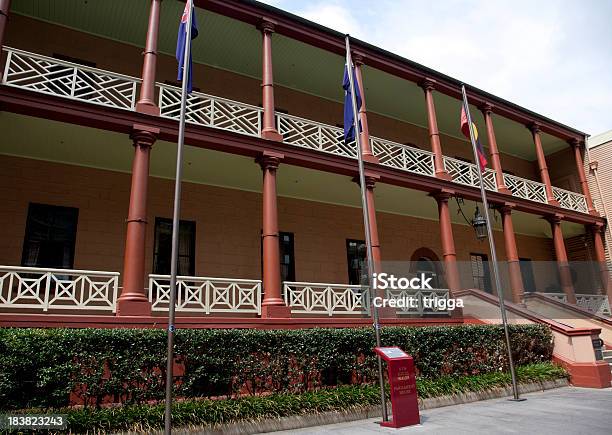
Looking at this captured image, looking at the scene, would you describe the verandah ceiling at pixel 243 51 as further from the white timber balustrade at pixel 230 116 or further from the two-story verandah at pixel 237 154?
the white timber balustrade at pixel 230 116

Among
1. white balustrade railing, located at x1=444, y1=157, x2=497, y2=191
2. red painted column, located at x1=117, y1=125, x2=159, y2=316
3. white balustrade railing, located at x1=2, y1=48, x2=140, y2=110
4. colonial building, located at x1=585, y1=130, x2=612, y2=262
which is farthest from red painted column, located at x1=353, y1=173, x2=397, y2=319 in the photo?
colonial building, located at x1=585, y1=130, x2=612, y2=262

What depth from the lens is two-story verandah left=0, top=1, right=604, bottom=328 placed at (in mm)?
10531

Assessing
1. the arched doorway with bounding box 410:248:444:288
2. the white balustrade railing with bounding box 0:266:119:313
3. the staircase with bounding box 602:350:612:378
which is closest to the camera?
the white balustrade railing with bounding box 0:266:119:313

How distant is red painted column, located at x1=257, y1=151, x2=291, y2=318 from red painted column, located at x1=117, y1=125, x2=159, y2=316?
2.73 m

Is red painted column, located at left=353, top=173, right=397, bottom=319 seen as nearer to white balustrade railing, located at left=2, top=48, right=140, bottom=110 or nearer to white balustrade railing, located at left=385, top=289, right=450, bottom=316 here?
white balustrade railing, located at left=385, top=289, right=450, bottom=316

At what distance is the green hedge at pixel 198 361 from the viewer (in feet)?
20.5

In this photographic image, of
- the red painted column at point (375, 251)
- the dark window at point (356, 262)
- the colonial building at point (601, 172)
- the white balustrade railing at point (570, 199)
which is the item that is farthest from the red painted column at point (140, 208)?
the colonial building at point (601, 172)

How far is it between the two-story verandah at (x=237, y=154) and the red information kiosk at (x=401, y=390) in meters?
3.57

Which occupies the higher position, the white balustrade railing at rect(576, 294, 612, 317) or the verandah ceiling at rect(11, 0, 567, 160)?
the verandah ceiling at rect(11, 0, 567, 160)

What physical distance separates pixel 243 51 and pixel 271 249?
7.08m

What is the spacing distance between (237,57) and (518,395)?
1238cm

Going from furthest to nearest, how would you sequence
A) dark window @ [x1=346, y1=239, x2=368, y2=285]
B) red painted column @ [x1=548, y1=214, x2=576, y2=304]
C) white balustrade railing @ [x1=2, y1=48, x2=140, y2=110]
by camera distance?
red painted column @ [x1=548, y1=214, x2=576, y2=304]
dark window @ [x1=346, y1=239, x2=368, y2=285]
white balustrade railing @ [x1=2, y1=48, x2=140, y2=110]

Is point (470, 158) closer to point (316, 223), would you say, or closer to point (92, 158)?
point (316, 223)

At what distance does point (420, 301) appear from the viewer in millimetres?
13906
